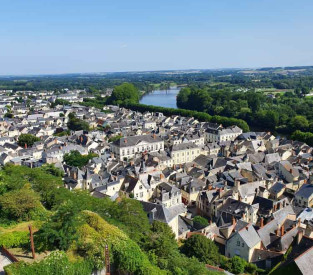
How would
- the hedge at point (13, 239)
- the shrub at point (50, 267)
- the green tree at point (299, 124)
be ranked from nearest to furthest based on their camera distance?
1. the shrub at point (50, 267)
2. the hedge at point (13, 239)
3. the green tree at point (299, 124)

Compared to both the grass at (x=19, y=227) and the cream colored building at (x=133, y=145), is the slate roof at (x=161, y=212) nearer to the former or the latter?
the grass at (x=19, y=227)

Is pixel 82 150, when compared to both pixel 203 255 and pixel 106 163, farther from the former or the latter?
pixel 203 255

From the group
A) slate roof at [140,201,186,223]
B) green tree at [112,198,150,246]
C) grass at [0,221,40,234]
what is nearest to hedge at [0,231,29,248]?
grass at [0,221,40,234]

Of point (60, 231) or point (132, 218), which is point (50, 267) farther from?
point (132, 218)

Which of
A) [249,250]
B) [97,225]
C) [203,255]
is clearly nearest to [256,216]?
[249,250]

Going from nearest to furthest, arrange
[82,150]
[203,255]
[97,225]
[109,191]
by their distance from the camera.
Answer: [97,225]
[203,255]
[109,191]
[82,150]

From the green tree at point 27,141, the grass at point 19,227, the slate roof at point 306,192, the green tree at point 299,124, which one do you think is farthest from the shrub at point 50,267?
the green tree at point 299,124
